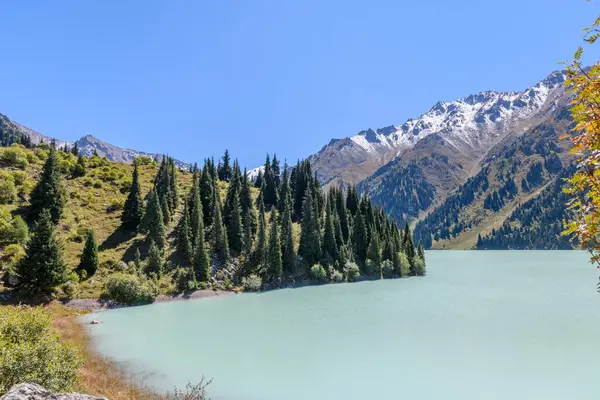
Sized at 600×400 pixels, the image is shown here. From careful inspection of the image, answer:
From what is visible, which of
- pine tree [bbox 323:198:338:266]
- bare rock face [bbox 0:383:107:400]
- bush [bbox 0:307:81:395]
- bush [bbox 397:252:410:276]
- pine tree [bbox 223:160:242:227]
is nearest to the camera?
bare rock face [bbox 0:383:107:400]

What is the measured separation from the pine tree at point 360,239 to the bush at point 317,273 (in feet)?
60.3

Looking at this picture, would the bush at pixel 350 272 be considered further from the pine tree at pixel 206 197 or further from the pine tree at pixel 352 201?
the pine tree at pixel 206 197

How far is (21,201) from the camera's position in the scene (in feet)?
243

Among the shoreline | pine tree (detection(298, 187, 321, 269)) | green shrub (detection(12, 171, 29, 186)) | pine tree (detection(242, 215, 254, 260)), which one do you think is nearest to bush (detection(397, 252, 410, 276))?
pine tree (detection(298, 187, 321, 269))

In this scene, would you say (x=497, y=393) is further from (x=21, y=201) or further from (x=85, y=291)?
(x=21, y=201)

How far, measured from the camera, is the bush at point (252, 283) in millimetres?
79625

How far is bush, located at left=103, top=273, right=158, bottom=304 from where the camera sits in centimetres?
6062

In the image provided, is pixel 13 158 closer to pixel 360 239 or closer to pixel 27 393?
pixel 360 239

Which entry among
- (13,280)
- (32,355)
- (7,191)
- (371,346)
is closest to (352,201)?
(371,346)

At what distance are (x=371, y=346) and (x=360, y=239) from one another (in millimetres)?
73666

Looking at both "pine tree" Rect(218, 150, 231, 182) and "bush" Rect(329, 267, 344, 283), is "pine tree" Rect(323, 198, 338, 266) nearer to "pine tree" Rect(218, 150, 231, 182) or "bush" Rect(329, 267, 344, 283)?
"bush" Rect(329, 267, 344, 283)

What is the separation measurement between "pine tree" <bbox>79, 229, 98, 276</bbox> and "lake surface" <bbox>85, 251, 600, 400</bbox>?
11580mm

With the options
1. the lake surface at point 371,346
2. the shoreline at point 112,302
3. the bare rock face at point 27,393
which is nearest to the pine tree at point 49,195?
the shoreline at point 112,302

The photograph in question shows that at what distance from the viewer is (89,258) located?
63625 mm
